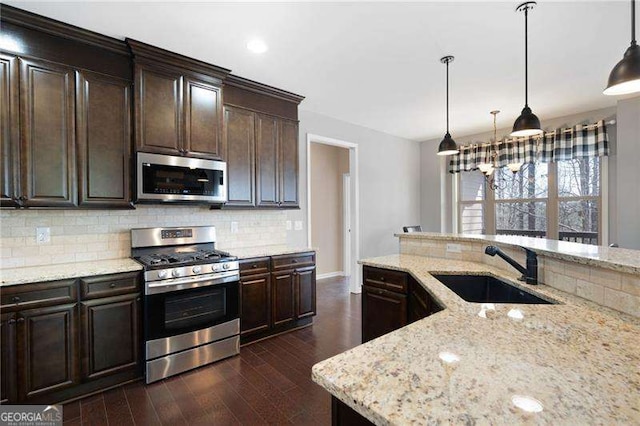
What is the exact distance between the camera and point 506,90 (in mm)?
3588

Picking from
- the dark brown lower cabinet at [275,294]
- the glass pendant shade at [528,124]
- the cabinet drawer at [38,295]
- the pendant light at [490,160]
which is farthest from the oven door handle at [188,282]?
the pendant light at [490,160]

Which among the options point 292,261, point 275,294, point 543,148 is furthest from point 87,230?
point 543,148

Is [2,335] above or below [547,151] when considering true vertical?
below

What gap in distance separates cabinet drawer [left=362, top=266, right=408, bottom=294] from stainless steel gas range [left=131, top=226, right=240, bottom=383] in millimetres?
1212

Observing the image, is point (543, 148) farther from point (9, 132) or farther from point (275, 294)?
point (9, 132)

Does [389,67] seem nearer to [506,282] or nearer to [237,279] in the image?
[506,282]

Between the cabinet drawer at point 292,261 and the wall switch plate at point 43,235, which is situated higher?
the wall switch plate at point 43,235

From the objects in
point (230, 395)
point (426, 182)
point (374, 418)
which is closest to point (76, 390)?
point (230, 395)

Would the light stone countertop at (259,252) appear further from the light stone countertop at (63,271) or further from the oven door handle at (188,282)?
the light stone countertop at (63,271)

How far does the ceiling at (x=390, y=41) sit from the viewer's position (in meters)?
2.15

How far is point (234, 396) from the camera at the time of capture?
7.36 feet

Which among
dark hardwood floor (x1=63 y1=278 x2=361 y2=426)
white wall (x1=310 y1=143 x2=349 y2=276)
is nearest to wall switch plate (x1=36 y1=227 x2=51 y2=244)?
Answer: dark hardwood floor (x1=63 y1=278 x2=361 y2=426)

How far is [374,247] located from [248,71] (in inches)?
135

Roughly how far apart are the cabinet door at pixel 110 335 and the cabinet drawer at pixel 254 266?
92 centimetres
